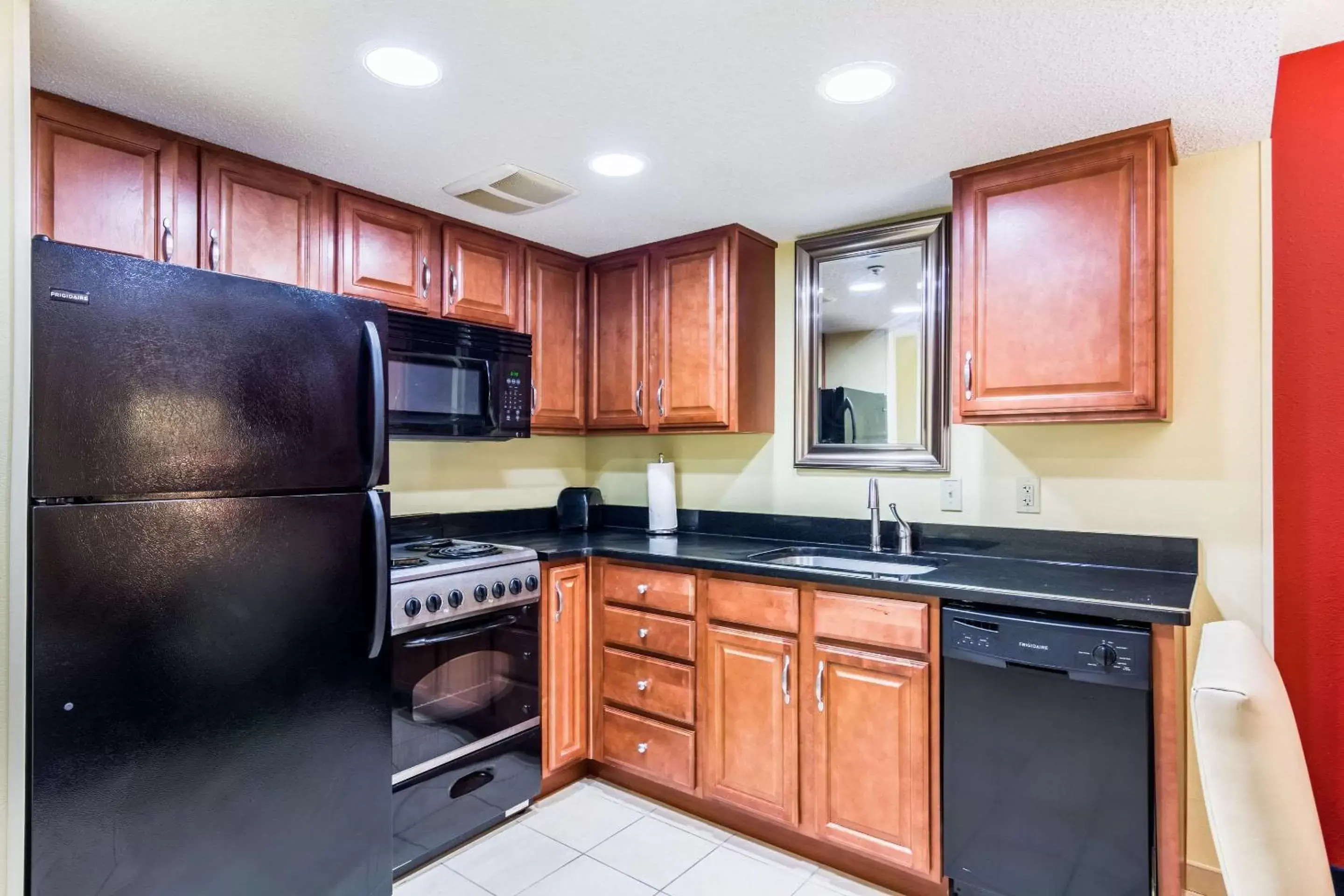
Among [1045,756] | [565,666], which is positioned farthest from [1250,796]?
[565,666]

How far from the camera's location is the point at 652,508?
3221 mm

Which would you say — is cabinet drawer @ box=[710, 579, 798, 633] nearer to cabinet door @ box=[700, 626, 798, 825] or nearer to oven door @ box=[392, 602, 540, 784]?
cabinet door @ box=[700, 626, 798, 825]

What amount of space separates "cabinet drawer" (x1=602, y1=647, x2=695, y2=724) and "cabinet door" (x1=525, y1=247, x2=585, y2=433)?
1049 mm

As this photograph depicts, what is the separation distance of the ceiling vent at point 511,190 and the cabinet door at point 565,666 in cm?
132

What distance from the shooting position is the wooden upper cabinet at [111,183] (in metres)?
1.78

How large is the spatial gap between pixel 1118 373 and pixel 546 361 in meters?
2.11

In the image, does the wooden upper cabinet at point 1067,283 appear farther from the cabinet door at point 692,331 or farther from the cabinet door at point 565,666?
the cabinet door at point 565,666

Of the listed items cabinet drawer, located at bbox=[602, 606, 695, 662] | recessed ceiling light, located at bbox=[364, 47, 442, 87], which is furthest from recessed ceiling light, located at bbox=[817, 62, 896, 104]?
cabinet drawer, located at bbox=[602, 606, 695, 662]

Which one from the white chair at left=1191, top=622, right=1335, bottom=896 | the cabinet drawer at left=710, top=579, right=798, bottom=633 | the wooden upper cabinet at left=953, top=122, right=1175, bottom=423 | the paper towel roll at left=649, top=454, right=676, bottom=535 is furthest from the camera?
the paper towel roll at left=649, top=454, right=676, bottom=535

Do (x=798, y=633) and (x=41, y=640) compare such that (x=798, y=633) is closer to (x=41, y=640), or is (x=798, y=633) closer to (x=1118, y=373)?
(x=1118, y=373)

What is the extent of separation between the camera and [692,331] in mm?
2947

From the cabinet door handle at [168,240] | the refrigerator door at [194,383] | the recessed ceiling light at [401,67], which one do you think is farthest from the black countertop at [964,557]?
the recessed ceiling light at [401,67]

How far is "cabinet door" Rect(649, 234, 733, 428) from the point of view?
286cm

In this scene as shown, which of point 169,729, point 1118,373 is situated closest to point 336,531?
point 169,729
